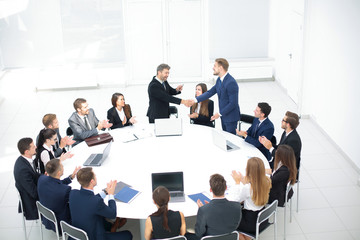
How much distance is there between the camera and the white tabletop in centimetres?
488

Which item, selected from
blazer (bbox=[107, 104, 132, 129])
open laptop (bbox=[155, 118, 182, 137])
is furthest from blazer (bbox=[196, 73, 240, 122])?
blazer (bbox=[107, 104, 132, 129])

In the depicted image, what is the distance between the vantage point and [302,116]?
360 inches

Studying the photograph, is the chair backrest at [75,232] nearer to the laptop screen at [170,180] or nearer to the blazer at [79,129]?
the laptop screen at [170,180]

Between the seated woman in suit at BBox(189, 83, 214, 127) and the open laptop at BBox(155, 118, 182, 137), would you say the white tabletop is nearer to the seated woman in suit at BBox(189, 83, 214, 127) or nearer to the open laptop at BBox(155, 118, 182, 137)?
the open laptop at BBox(155, 118, 182, 137)

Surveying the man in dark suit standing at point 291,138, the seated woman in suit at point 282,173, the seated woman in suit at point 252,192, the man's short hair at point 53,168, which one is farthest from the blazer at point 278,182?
the man's short hair at point 53,168

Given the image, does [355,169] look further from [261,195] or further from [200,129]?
[261,195]

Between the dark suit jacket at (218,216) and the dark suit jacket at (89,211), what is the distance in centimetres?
91

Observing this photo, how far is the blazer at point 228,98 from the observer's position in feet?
22.8

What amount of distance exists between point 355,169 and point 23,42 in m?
7.90

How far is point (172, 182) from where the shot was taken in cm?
492

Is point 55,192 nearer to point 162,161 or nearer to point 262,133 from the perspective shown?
point 162,161

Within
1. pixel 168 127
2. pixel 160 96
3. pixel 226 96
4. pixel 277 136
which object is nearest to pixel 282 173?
pixel 168 127

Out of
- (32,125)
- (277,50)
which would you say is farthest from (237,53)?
(32,125)

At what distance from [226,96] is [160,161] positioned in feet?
6.16
